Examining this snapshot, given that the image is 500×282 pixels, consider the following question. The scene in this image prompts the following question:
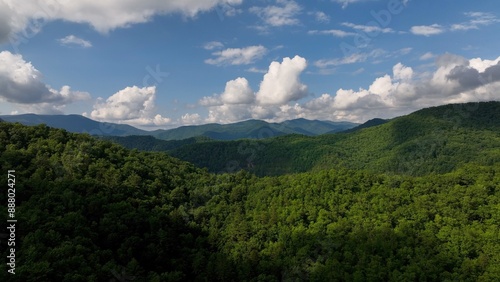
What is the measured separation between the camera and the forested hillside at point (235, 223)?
220 ft

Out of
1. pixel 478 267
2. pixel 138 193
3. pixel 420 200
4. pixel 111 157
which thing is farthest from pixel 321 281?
pixel 111 157

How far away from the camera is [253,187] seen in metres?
120

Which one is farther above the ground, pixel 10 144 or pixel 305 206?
pixel 10 144

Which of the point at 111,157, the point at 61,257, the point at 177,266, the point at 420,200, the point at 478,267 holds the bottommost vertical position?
the point at 177,266

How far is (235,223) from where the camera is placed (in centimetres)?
10106

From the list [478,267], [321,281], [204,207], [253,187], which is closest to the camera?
[478,267]

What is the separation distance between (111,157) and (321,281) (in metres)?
83.8

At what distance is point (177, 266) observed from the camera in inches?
3305

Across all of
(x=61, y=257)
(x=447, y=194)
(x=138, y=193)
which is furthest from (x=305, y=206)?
(x=61, y=257)

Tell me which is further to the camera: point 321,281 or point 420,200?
point 420,200

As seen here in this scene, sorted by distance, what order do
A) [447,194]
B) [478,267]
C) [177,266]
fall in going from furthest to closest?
1. [447,194]
2. [177,266]
3. [478,267]

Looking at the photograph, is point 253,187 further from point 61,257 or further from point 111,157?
point 61,257

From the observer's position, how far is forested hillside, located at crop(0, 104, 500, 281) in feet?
220

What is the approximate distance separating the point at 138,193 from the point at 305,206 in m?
53.4
